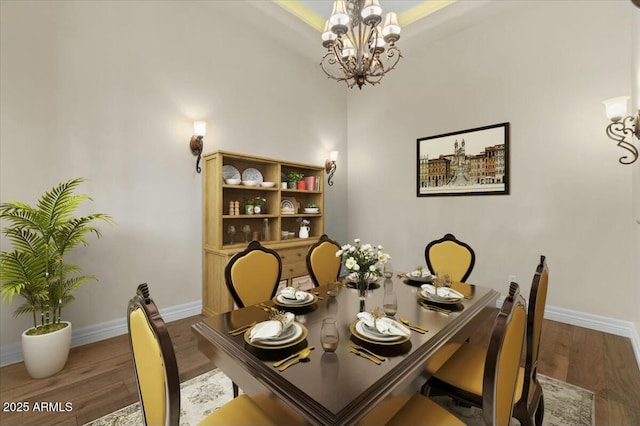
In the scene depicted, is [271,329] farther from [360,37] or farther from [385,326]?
[360,37]

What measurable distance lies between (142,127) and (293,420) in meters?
3.04

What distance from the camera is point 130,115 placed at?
276cm

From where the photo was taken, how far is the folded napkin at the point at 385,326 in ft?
3.83

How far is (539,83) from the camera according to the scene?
10.2 ft

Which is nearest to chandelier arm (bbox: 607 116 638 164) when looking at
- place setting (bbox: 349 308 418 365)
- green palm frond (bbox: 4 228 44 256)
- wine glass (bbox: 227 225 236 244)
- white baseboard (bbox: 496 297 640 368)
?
white baseboard (bbox: 496 297 640 368)

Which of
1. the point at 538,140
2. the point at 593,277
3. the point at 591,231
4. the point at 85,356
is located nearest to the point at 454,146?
the point at 538,140

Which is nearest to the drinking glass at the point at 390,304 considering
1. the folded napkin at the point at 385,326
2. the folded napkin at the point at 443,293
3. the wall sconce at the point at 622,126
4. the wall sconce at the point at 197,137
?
the folded napkin at the point at 385,326

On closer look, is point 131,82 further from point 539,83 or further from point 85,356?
point 539,83

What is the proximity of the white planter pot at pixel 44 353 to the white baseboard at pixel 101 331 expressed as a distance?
1.20 feet

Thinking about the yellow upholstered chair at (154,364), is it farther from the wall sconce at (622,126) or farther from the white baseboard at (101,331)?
the wall sconce at (622,126)

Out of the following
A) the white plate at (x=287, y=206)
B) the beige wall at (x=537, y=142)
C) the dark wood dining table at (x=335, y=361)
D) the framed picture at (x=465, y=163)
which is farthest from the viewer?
the white plate at (x=287, y=206)

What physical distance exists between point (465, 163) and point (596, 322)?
2.12 m

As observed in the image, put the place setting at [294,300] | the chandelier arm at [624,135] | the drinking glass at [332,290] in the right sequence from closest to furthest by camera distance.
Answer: the place setting at [294,300]
the drinking glass at [332,290]
the chandelier arm at [624,135]

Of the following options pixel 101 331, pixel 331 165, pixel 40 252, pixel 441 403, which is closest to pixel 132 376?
pixel 101 331
